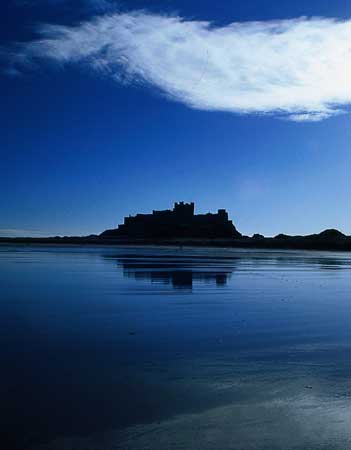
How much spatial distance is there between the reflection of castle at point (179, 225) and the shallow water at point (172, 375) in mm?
113828

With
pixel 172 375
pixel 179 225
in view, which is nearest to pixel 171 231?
pixel 179 225

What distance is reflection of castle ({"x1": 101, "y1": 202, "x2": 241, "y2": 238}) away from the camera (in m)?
127

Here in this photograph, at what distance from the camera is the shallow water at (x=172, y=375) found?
378 cm

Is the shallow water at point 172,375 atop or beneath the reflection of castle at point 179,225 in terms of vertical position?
beneath

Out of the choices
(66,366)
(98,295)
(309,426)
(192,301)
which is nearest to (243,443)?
(309,426)

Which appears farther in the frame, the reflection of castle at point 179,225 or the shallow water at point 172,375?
the reflection of castle at point 179,225

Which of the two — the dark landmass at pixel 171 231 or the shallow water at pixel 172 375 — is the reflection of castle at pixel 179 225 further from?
the shallow water at pixel 172 375

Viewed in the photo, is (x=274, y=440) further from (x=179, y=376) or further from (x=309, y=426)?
(x=179, y=376)

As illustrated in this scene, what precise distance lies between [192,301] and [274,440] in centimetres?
783

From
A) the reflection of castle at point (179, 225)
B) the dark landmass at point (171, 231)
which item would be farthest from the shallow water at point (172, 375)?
the reflection of castle at point (179, 225)

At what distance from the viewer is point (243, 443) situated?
12.0 feet

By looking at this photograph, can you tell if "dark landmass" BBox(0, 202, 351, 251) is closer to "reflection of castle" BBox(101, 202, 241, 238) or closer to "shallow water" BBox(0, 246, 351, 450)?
"reflection of castle" BBox(101, 202, 241, 238)

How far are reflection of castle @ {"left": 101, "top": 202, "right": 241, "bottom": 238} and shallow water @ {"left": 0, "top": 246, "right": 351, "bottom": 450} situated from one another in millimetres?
113828

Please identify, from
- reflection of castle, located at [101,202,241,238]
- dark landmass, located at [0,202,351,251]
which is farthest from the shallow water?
reflection of castle, located at [101,202,241,238]
